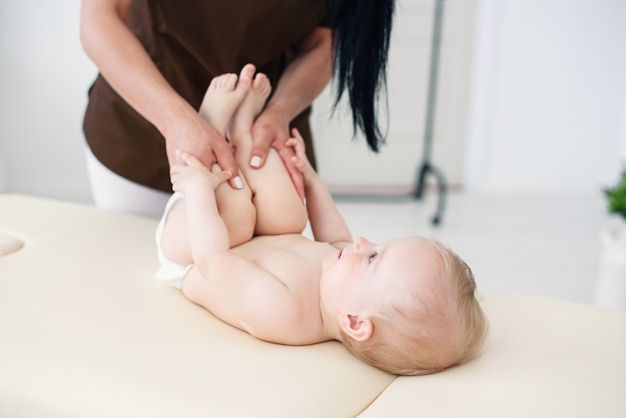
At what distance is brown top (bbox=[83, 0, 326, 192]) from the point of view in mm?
1326

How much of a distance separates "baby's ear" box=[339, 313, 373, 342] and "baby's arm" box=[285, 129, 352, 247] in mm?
312

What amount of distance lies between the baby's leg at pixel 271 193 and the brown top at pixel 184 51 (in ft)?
0.76

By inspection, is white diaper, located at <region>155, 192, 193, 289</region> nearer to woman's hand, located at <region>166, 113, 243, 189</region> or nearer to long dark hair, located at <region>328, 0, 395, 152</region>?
woman's hand, located at <region>166, 113, 243, 189</region>

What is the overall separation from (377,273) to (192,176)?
34 centimetres

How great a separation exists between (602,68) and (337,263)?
3249 mm

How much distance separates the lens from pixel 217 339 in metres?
0.95

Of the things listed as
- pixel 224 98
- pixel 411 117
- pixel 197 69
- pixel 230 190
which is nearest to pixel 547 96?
pixel 411 117

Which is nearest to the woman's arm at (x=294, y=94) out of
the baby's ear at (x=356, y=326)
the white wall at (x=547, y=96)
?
the baby's ear at (x=356, y=326)

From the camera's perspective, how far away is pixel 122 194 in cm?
149

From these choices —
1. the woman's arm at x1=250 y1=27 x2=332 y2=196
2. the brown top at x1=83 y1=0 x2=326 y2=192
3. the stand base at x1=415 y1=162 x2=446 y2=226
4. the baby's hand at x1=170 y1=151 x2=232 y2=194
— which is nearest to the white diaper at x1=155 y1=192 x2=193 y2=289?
the baby's hand at x1=170 y1=151 x2=232 y2=194

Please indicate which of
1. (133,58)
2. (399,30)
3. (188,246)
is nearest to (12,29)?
(399,30)

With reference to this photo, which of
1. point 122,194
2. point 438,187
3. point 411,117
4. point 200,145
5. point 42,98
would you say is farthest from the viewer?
point 411,117

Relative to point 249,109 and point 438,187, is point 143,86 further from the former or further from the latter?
point 438,187

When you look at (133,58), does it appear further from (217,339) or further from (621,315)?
(621,315)
